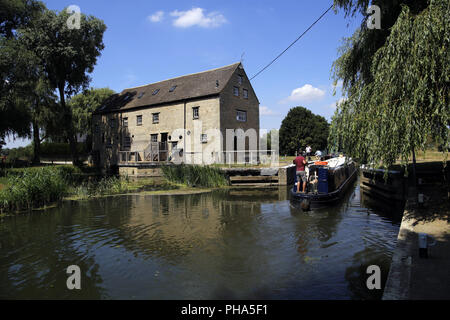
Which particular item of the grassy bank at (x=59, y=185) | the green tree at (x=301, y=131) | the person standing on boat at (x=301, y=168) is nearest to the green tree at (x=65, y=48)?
the grassy bank at (x=59, y=185)

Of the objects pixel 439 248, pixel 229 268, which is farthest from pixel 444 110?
pixel 229 268

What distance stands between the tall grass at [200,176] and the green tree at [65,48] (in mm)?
15147

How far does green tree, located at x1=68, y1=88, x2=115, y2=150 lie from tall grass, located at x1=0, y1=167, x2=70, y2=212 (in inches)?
1385

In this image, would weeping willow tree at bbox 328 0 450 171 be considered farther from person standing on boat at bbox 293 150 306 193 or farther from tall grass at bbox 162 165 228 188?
tall grass at bbox 162 165 228 188

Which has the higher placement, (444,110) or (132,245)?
(444,110)

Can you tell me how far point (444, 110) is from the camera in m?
6.42

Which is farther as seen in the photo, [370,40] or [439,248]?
[370,40]

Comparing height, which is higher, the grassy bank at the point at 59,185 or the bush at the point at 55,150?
the bush at the point at 55,150

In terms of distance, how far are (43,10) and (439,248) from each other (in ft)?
111

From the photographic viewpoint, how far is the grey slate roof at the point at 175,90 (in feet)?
88.1

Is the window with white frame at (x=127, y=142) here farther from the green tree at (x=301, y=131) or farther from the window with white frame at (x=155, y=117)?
the green tree at (x=301, y=131)
